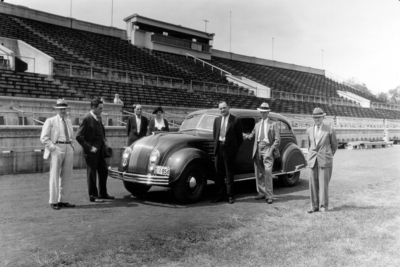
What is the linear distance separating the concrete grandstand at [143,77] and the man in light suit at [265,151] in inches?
265

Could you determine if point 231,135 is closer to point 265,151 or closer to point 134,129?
point 265,151

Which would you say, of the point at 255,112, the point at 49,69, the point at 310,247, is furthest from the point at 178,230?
the point at 49,69

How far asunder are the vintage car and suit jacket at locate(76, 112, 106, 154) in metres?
0.73

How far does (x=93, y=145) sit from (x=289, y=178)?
202 inches

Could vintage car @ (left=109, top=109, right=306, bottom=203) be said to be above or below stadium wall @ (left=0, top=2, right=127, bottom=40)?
below

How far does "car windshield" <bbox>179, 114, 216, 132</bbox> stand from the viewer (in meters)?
8.02

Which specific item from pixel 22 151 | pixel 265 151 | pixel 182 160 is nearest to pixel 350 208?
pixel 265 151

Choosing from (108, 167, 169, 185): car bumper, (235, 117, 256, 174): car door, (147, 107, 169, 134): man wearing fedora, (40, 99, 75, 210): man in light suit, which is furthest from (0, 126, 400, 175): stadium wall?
(235, 117, 256, 174): car door

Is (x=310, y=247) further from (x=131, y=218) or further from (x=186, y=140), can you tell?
(x=186, y=140)

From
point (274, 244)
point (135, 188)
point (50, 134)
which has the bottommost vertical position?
point (274, 244)

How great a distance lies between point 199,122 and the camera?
8180mm

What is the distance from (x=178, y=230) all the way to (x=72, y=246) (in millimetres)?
1477

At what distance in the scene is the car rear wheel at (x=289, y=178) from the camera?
912 cm

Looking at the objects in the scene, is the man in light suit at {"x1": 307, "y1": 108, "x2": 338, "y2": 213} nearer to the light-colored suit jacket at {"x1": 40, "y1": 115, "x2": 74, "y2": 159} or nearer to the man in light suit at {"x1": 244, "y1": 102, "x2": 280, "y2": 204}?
the man in light suit at {"x1": 244, "y1": 102, "x2": 280, "y2": 204}
